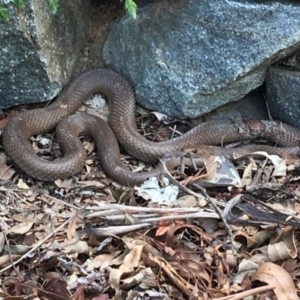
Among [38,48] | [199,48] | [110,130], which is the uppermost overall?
[38,48]

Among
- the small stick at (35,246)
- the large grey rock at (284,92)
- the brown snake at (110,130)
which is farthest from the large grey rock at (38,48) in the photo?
the large grey rock at (284,92)

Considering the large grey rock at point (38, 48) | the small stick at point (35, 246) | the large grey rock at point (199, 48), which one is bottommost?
the small stick at point (35, 246)

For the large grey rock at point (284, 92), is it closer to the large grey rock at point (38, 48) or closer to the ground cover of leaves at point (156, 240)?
the ground cover of leaves at point (156, 240)

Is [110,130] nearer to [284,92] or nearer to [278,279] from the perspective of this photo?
[284,92]

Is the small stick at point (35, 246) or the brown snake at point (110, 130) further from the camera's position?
the brown snake at point (110, 130)

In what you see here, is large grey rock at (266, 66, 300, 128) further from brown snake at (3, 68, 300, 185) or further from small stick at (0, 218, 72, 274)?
small stick at (0, 218, 72, 274)

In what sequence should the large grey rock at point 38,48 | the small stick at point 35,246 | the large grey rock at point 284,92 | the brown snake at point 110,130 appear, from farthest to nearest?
the large grey rock at point 284,92 → the brown snake at point 110,130 → the large grey rock at point 38,48 → the small stick at point 35,246

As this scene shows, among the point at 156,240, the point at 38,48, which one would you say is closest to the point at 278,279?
the point at 156,240

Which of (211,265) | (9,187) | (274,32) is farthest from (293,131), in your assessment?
(9,187)
